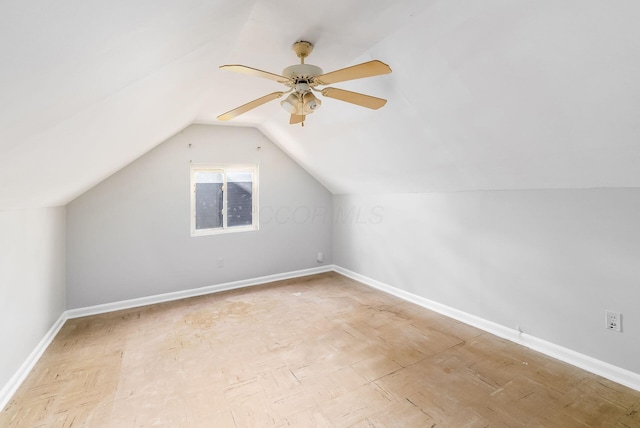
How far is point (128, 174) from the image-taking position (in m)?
3.70

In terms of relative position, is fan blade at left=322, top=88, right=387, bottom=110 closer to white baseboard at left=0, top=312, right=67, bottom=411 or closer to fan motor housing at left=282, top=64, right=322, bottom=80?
fan motor housing at left=282, top=64, right=322, bottom=80

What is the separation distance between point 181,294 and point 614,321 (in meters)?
4.45

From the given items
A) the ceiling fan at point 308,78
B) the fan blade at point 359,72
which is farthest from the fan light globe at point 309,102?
the fan blade at point 359,72

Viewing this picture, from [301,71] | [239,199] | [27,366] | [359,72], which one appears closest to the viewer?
[359,72]

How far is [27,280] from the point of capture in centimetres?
242

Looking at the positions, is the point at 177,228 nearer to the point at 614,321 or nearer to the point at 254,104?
the point at 254,104

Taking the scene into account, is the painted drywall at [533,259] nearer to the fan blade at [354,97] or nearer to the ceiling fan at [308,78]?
the fan blade at [354,97]

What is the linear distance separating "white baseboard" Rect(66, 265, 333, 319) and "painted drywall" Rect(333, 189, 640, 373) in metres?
1.65

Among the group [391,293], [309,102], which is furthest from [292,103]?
[391,293]

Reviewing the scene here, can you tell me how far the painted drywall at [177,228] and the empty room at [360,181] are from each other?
0.03 m

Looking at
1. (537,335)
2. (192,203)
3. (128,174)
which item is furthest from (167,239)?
(537,335)

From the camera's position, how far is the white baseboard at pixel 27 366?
203 cm

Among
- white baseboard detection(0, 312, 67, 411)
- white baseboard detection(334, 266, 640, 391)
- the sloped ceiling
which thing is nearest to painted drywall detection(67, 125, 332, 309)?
white baseboard detection(0, 312, 67, 411)

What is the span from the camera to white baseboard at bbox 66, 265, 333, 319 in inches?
138
